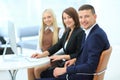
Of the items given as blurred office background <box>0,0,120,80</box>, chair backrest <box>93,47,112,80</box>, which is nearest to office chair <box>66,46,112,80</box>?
chair backrest <box>93,47,112,80</box>

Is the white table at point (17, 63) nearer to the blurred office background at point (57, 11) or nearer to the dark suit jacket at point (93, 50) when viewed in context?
the dark suit jacket at point (93, 50)

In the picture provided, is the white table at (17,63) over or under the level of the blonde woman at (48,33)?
under

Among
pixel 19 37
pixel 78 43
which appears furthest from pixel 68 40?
pixel 19 37

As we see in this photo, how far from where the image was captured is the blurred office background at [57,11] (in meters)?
5.36

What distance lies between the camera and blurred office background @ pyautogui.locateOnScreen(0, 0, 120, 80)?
5.36 metres

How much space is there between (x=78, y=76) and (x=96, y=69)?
0.19m

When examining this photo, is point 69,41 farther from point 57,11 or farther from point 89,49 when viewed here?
point 57,11

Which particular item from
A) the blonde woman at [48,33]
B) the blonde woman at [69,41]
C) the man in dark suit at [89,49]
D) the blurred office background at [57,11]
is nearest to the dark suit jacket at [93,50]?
the man in dark suit at [89,49]

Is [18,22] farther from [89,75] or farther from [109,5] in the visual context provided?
[89,75]

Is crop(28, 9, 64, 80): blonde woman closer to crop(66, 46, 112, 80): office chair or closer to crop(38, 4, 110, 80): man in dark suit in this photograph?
crop(38, 4, 110, 80): man in dark suit

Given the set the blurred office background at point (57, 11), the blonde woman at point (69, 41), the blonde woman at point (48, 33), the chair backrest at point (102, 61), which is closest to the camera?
the chair backrest at point (102, 61)

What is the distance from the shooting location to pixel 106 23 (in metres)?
5.45

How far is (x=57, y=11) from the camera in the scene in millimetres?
5969

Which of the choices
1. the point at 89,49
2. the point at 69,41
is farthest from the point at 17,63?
the point at 89,49
